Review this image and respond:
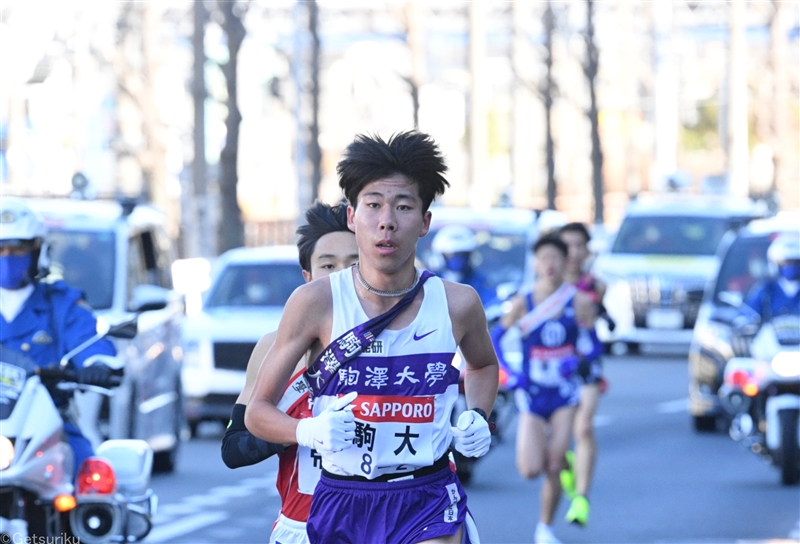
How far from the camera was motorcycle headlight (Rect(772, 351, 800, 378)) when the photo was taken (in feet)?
41.3

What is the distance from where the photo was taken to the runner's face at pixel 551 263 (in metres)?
11.0

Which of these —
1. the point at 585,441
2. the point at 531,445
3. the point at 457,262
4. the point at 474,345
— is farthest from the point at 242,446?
the point at 457,262

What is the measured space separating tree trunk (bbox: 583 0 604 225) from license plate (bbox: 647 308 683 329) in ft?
68.7

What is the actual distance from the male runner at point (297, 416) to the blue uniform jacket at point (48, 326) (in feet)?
5.24

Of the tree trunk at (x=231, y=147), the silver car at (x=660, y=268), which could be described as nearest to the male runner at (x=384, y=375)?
the silver car at (x=660, y=268)

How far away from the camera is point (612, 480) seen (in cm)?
1386

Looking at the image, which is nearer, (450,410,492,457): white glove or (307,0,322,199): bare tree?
(450,410,492,457): white glove

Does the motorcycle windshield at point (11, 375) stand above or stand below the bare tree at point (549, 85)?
below

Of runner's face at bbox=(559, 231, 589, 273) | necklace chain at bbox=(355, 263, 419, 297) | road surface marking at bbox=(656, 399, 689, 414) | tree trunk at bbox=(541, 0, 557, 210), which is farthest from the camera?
tree trunk at bbox=(541, 0, 557, 210)

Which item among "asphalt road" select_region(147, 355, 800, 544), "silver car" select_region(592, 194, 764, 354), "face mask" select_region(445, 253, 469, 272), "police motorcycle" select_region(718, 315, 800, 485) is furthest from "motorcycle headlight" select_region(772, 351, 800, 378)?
"silver car" select_region(592, 194, 764, 354)

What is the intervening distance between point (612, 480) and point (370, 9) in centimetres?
4618

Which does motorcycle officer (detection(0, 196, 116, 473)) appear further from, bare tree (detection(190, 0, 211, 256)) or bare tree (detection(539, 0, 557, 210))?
bare tree (detection(539, 0, 557, 210))

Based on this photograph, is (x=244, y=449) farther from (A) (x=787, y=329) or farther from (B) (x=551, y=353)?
(A) (x=787, y=329)

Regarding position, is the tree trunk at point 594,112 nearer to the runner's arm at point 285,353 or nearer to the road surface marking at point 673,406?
the road surface marking at point 673,406
